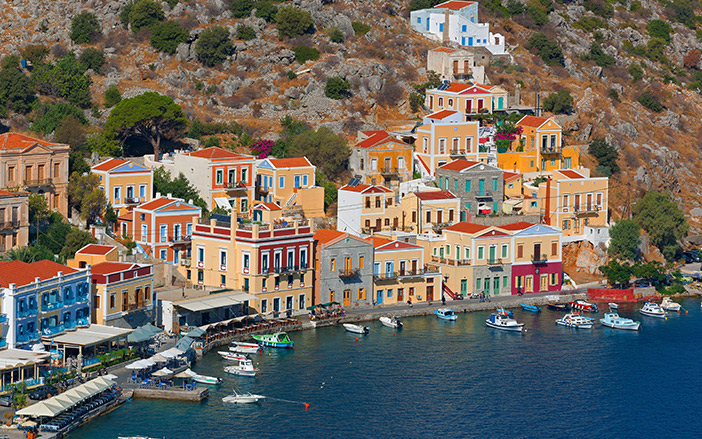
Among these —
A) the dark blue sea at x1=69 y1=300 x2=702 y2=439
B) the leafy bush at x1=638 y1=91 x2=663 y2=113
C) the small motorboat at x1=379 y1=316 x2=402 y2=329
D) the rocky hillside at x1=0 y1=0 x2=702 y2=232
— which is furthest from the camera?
the leafy bush at x1=638 y1=91 x2=663 y2=113

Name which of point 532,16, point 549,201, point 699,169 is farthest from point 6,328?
point 532,16

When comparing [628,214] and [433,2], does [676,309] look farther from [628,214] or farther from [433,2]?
[433,2]

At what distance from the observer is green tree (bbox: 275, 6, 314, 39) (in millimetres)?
133750

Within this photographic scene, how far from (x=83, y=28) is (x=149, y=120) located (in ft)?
84.0

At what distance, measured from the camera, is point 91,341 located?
3019 inches

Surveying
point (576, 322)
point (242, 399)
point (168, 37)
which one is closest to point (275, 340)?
point (242, 399)

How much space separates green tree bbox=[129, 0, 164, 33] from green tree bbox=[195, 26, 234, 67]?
19.5 feet

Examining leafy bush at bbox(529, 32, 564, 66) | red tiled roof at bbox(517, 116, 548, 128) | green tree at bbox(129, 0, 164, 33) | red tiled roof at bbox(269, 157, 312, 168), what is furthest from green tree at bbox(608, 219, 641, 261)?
green tree at bbox(129, 0, 164, 33)

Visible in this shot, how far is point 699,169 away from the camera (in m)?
137

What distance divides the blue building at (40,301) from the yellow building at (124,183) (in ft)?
67.8

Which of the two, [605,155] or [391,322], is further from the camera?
[605,155]

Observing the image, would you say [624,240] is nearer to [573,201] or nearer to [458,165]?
[573,201]

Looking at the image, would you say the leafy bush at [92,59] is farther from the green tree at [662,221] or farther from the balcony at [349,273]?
the green tree at [662,221]

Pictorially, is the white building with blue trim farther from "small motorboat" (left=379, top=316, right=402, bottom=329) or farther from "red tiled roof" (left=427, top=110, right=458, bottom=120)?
"small motorboat" (left=379, top=316, right=402, bottom=329)
